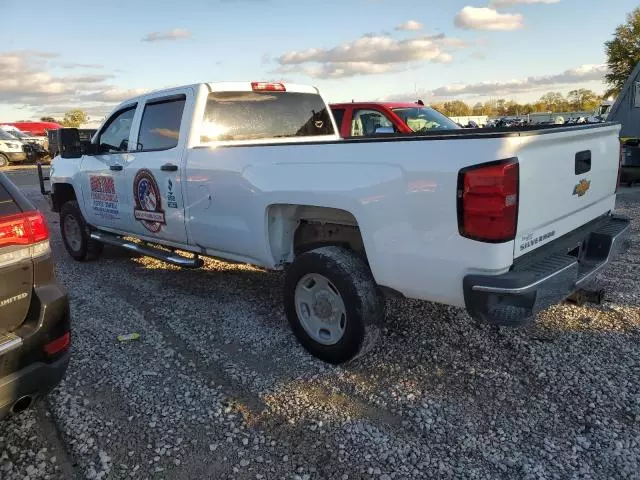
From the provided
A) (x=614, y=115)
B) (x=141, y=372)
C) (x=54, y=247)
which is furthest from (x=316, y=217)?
(x=614, y=115)

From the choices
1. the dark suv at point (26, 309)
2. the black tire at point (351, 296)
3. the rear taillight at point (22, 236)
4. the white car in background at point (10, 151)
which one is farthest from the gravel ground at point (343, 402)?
the white car in background at point (10, 151)

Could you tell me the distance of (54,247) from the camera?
302 inches

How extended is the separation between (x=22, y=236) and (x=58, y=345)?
0.60 meters

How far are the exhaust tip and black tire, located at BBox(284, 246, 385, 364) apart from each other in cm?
177

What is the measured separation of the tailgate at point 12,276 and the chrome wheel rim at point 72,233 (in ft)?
13.9

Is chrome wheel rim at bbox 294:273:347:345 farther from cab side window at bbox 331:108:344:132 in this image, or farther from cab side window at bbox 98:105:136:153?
cab side window at bbox 331:108:344:132

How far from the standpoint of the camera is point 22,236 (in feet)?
8.36

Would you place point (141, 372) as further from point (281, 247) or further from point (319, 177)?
point (319, 177)

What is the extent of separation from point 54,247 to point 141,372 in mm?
4919

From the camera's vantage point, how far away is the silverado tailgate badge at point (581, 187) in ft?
10.9

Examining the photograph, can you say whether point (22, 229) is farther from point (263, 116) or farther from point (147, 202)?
point (263, 116)

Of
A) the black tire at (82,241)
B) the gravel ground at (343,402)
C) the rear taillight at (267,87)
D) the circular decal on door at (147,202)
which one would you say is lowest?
the gravel ground at (343,402)

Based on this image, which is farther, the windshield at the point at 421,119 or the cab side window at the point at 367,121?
the windshield at the point at 421,119

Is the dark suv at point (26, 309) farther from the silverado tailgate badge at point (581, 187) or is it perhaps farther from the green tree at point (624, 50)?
the green tree at point (624, 50)
